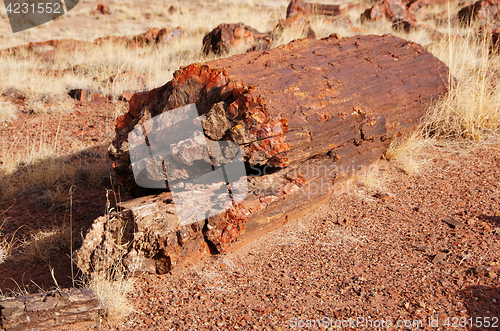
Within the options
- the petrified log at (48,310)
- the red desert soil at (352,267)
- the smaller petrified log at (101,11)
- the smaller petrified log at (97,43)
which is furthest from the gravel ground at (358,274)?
the smaller petrified log at (101,11)

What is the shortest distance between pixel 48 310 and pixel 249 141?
5.30 feet

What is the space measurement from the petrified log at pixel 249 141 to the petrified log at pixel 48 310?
0.29 m

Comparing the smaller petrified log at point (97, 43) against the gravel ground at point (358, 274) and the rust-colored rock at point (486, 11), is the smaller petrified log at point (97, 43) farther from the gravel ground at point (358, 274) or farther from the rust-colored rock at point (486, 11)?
the rust-colored rock at point (486, 11)

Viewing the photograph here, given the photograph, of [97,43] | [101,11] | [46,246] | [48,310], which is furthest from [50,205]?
[101,11]

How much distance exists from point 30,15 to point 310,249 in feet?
57.8

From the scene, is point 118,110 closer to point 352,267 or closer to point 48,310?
point 48,310

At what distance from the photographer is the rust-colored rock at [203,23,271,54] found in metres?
7.71

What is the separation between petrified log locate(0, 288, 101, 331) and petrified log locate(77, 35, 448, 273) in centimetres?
29

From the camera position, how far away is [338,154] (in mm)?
3180

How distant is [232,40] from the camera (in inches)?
304

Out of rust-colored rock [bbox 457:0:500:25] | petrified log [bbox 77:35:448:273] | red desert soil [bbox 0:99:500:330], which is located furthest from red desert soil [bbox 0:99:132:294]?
rust-colored rock [bbox 457:0:500:25]

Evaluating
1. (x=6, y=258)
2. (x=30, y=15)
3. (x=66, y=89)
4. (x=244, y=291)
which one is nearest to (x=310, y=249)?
(x=244, y=291)

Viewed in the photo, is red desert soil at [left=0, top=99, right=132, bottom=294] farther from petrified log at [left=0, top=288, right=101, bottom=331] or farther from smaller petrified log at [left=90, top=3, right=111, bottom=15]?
smaller petrified log at [left=90, top=3, right=111, bottom=15]

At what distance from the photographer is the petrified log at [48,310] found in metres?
1.93
